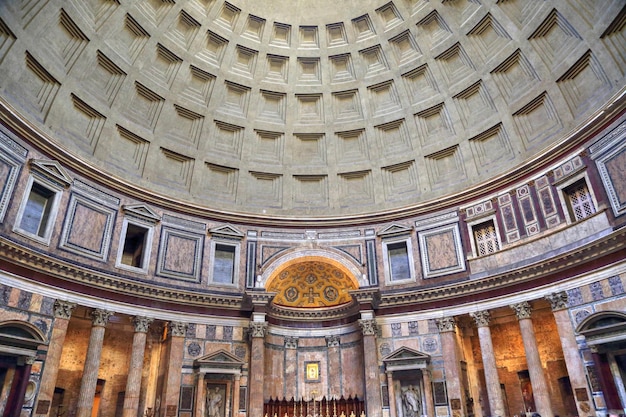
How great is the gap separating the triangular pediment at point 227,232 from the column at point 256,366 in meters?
5.11

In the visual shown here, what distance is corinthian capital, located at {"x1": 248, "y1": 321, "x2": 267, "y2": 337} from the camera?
21844 mm

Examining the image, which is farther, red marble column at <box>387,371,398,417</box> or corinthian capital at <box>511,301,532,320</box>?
red marble column at <box>387,371,398,417</box>

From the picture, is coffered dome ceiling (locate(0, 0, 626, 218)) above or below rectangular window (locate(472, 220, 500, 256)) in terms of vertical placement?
above

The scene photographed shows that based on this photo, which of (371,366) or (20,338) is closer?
(20,338)

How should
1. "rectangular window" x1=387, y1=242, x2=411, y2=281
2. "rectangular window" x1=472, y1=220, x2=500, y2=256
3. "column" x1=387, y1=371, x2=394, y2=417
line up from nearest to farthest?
"column" x1=387, y1=371, x2=394, y2=417 → "rectangular window" x1=472, y1=220, x2=500, y2=256 → "rectangular window" x1=387, y1=242, x2=411, y2=281

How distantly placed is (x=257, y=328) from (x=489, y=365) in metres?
11.1

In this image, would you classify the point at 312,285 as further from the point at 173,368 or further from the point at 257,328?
the point at 173,368

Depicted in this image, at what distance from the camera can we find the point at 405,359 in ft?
68.8

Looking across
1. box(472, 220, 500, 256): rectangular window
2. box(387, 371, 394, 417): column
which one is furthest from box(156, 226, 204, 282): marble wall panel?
box(472, 220, 500, 256): rectangular window

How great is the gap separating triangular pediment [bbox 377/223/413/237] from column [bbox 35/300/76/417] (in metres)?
15.8

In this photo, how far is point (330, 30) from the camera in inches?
1026

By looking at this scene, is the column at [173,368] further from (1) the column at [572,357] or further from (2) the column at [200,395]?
(1) the column at [572,357]

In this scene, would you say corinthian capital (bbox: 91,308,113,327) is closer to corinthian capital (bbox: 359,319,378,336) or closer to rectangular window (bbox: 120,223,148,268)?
rectangular window (bbox: 120,223,148,268)

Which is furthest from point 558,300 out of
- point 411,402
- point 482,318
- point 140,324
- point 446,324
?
point 140,324
